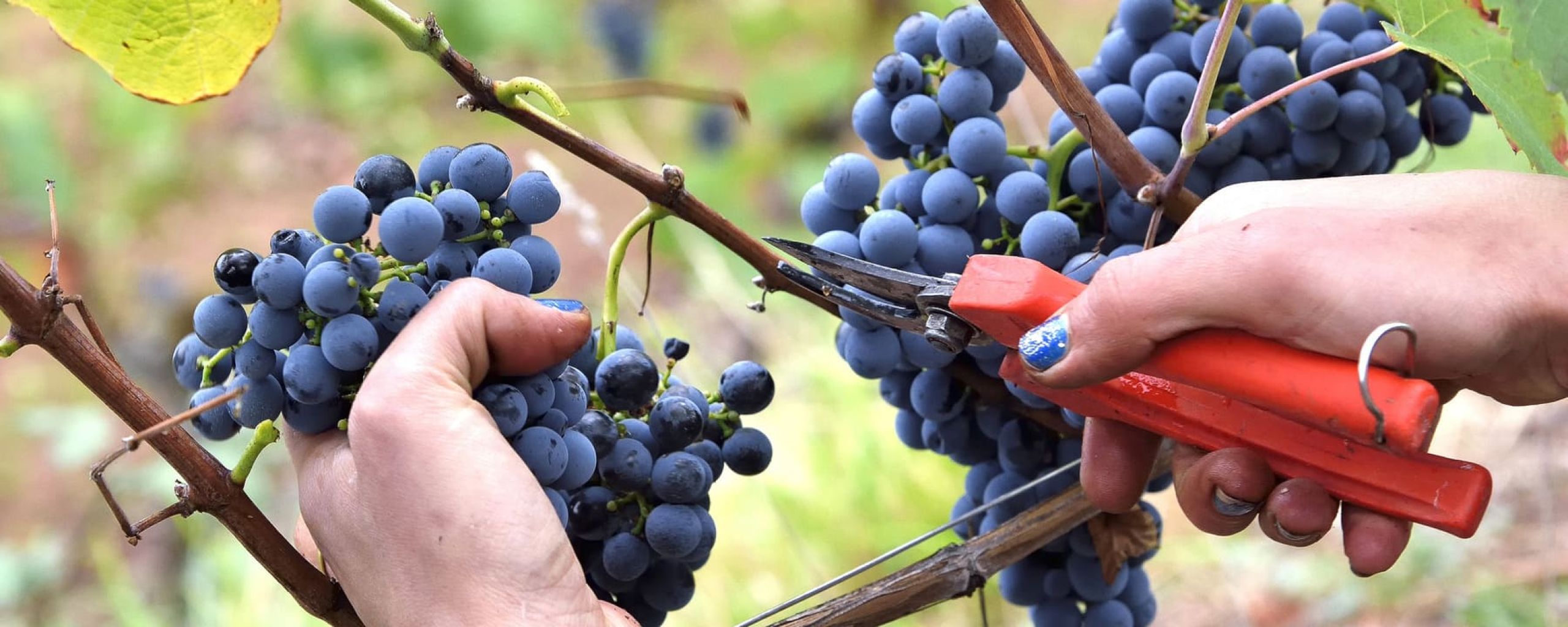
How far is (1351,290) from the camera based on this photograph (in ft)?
2.03

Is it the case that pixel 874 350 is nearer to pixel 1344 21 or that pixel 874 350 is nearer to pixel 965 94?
pixel 965 94

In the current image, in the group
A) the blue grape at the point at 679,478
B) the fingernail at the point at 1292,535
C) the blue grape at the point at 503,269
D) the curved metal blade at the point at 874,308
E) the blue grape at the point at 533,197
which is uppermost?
the blue grape at the point at 533,197

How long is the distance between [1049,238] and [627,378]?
0.99 feet

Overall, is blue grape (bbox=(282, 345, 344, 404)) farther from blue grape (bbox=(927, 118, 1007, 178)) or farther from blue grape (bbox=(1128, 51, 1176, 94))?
Answer: blue grape (bbox=(1128, 51, 1176, 94))

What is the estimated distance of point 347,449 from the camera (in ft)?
2.10

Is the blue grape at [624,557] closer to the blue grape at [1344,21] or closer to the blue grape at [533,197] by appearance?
the blue grape at [533,197]

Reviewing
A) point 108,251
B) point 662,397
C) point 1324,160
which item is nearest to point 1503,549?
point 1324,160

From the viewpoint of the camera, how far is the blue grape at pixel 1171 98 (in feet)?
2.65

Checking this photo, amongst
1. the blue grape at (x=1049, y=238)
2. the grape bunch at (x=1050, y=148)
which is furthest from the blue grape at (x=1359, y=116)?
the blue grape at (x=1049, y=238)

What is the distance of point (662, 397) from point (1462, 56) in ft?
1.82

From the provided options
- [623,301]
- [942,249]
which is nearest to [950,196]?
[942,249]

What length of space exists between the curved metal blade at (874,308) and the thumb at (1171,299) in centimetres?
11

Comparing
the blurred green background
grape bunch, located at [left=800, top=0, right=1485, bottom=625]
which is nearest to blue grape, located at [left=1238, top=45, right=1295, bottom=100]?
grape bunch, located at [left=800, top=0, right=1485, bottom=625]

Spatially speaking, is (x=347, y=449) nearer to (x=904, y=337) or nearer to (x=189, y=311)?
(x=904, y=337)
